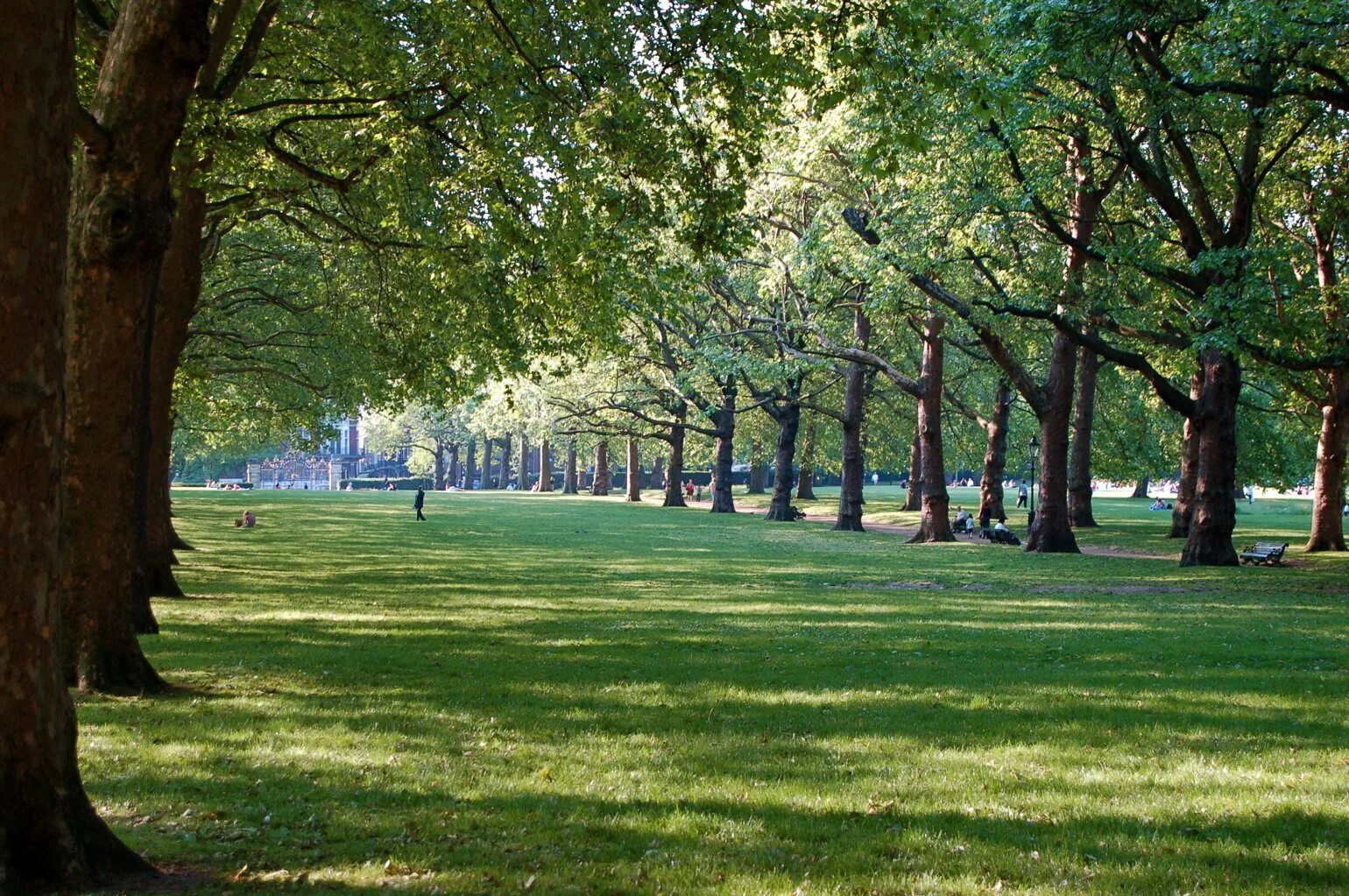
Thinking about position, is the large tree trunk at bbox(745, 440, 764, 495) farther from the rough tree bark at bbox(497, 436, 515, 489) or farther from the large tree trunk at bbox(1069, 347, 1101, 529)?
the rough tree bark at bbox(497, 436, 515, 489)

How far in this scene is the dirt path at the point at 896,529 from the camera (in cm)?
3266

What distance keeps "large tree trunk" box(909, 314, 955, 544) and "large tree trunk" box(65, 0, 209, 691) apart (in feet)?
93.0

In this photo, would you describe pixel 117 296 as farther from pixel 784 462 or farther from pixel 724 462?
pixel 724 462

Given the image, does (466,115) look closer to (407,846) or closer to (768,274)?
(407,846)

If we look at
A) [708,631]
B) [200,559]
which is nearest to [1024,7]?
[708,631]

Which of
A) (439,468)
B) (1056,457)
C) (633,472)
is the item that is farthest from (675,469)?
(439,468)

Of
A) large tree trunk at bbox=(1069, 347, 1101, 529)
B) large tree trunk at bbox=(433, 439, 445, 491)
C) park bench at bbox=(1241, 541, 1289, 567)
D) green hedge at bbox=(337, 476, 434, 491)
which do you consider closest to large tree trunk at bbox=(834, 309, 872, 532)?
large tree trunk at bbox=(1069, 347, 1101, 529)

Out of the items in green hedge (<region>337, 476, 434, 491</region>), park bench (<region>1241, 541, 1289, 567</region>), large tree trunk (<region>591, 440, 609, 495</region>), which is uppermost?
large tree trunk (<region>591, 440, 609, 495</region>)

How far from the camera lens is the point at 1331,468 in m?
31.8

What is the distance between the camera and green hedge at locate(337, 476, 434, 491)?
116 meters

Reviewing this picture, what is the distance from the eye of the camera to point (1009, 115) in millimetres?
22109

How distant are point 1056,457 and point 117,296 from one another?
26.7m

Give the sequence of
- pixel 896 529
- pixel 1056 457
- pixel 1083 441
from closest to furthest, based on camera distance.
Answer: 1. pixel 1056 457
2. pixel 1083 441
3. pixel 896 529

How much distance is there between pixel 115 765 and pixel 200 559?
64.3 feet
